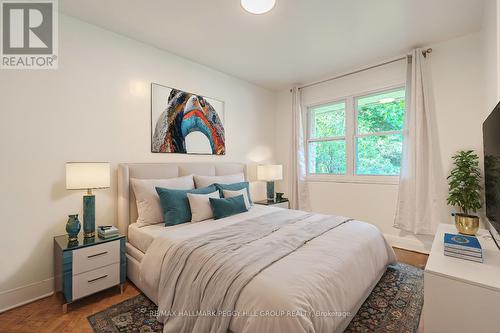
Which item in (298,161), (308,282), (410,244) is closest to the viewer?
(308,282)

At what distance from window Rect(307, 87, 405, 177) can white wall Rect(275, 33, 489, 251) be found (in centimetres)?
20

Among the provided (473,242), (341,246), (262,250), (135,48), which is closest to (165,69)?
(135,48)

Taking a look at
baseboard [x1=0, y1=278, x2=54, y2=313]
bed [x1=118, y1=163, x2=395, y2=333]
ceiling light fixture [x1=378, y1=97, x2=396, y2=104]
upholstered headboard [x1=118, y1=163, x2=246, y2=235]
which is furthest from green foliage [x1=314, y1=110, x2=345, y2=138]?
baseboard [x1=0, y1=278, x2=54, y2=313]

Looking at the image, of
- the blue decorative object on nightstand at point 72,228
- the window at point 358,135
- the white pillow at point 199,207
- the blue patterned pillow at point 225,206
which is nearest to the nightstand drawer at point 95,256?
the blue decorative object on nightstand at point 72,228

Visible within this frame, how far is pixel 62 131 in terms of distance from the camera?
2176 millimetres

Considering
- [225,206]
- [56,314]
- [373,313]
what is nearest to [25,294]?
[56,314]

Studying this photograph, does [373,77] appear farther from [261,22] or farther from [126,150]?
[126,150]

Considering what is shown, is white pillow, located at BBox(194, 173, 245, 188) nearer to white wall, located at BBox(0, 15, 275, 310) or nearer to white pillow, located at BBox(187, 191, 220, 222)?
white pillow, located at BBox(187, 191, 220, 222)

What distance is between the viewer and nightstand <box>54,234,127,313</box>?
1818mm

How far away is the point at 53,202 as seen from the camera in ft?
6.98

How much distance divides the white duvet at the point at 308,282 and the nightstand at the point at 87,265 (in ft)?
1.28

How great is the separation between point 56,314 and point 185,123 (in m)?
2.31

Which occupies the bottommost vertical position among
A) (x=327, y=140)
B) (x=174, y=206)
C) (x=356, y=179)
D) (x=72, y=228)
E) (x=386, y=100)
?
(x=72, y=228)

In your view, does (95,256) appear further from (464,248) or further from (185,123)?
(464,248)
